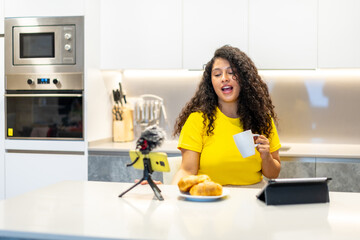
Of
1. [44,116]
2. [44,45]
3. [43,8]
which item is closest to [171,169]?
[44,116]

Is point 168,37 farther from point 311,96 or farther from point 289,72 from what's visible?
point 311,96

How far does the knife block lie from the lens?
3.43 metres

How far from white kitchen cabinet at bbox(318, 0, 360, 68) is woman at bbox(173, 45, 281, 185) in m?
1.02

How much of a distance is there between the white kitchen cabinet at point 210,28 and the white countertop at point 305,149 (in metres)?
0.72

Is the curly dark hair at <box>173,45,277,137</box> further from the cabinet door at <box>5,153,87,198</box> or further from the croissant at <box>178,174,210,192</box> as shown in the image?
the cabinet door at <box>5,153,87,198</box>

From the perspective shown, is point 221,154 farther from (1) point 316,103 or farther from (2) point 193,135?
(1) point 316,103

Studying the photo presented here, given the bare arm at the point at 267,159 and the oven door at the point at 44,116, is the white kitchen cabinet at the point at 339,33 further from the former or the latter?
the oven door at the point at 44,116

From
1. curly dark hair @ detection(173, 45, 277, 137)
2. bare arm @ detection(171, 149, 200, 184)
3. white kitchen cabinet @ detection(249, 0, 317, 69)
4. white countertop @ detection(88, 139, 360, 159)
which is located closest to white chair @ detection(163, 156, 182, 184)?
bare arm @ detection(171, 149, 200, 184)

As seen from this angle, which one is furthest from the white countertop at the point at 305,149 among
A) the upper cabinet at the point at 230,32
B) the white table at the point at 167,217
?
the white table at the point at 167,217

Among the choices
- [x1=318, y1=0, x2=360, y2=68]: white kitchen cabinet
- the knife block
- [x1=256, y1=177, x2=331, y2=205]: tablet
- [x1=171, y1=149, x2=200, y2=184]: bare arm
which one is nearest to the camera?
[x1=256, y1=177, x2=331, y2=205]: tablet

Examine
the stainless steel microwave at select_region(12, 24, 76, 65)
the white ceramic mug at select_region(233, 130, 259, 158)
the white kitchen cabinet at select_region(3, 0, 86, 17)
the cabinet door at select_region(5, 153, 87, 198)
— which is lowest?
the cabinet door at select_region(5, 153, 87, 198)

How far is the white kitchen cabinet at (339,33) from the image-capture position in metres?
2.96

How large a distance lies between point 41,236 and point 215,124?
1.17 m

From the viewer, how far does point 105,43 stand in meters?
3.27
